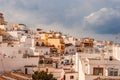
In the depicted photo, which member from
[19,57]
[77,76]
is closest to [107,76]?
[77,76]

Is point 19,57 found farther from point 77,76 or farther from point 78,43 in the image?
point 78,43

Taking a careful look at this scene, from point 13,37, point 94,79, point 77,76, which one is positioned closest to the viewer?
point 94,79

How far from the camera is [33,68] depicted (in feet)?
141

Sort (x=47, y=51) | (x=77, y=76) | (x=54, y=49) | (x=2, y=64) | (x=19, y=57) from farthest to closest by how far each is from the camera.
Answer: (x=54, y=49) < (x=47, y=51) < (x=19, y=57) < (x=2, y=64) < (x=77, y=76)

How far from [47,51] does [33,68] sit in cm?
2349

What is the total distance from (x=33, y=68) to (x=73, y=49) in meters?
32.5

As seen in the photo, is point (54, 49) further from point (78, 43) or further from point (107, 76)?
point (107, 76)

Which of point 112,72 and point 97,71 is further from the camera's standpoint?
point 97,71

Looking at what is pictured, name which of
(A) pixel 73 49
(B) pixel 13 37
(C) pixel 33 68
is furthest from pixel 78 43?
(C) pixel 33 68

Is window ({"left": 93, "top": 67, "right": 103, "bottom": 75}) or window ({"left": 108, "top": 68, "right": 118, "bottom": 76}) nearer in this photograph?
window ({"left": 108, "top": 68, "right": 118, "bottom": 76})

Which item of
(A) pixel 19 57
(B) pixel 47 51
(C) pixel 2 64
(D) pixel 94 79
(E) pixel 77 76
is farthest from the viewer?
(B) pixel 47 51

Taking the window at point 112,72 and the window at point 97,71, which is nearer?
the window at point 112,72

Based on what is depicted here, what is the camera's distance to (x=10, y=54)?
50219 millimetres

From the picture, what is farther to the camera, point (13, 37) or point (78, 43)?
point (78, 43)
